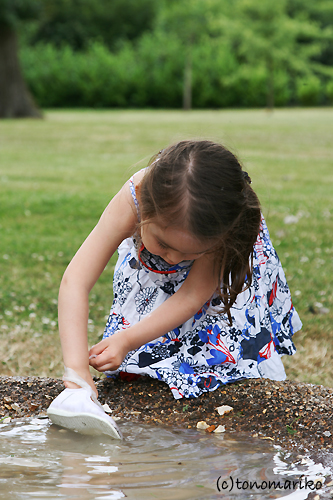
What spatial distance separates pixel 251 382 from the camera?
224cm

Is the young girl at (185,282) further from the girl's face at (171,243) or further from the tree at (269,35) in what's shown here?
the tree at (269,35)

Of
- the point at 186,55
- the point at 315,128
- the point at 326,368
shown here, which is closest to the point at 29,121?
the point at 315,128

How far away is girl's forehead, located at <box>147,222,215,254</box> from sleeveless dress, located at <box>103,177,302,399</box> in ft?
0.86

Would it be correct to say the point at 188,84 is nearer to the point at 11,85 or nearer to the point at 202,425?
the point at 11,85

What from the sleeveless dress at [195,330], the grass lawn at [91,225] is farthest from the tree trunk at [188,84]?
the sleeveless dress at [195,330]

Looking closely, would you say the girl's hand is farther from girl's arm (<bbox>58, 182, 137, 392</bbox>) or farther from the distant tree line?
the distant tree line

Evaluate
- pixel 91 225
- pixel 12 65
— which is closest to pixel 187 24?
pixel 12 65

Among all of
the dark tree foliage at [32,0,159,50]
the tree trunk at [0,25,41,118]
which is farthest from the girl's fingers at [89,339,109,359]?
the dark tree foliage at [32,0,159,50]

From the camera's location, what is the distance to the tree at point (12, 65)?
18078mm

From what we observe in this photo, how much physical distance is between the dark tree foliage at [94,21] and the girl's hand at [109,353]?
131 ft

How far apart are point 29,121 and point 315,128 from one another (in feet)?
28.8

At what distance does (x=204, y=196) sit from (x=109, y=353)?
65 cm

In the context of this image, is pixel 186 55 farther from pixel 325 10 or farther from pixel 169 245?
pixel 169 245

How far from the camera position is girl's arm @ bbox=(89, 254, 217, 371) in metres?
2.13
